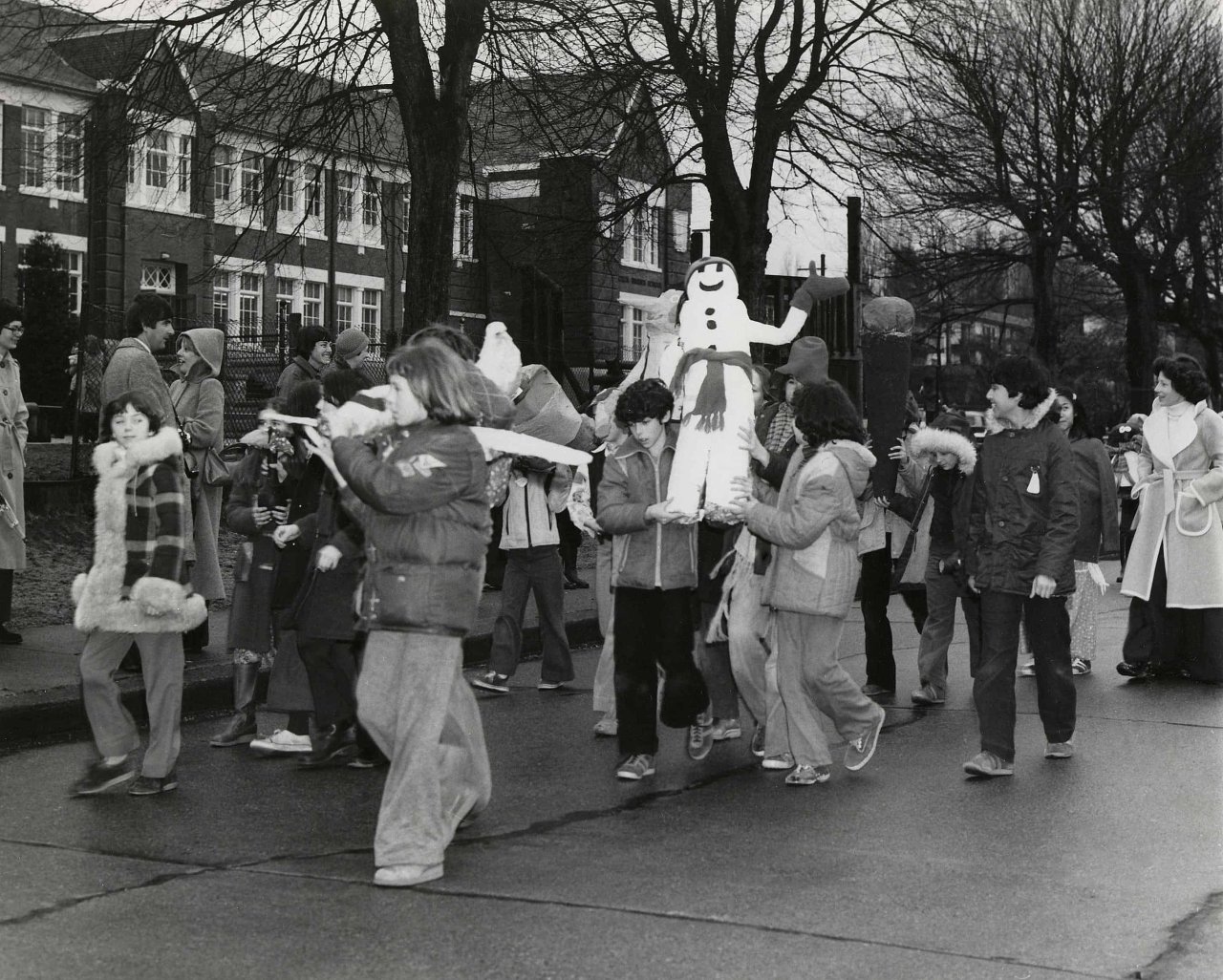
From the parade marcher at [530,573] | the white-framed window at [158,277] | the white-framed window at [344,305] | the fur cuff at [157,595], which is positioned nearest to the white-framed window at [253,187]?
the parade marcher at [530,573]

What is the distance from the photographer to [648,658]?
22.6 feet

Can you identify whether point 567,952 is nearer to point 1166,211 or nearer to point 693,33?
point 693,33

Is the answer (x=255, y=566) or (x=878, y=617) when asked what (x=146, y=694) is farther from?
(x=878, y=617)

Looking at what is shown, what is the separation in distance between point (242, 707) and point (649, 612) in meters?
2.05

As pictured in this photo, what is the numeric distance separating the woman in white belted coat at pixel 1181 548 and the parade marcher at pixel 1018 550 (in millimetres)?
2969

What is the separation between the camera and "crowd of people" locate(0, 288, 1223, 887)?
5.34m

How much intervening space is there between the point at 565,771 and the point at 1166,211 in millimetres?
30898

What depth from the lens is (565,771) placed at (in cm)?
708

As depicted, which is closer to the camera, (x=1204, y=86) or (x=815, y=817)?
(x=815, y=817)

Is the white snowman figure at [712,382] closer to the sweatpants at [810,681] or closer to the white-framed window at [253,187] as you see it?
→ the sweatpants at [810,681]

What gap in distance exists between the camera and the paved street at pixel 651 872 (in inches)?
175

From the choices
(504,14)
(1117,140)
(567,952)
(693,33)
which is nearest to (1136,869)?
(567,952)

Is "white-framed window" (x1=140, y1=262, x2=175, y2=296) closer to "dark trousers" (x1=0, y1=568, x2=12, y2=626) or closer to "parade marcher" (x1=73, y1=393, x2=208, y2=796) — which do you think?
"dark trousers" (x1=0, y1=568, x2=12, y2=626)

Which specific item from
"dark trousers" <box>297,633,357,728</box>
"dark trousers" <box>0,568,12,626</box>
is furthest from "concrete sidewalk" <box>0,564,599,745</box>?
"dark trousers" <box>297,633,357,728</box>
